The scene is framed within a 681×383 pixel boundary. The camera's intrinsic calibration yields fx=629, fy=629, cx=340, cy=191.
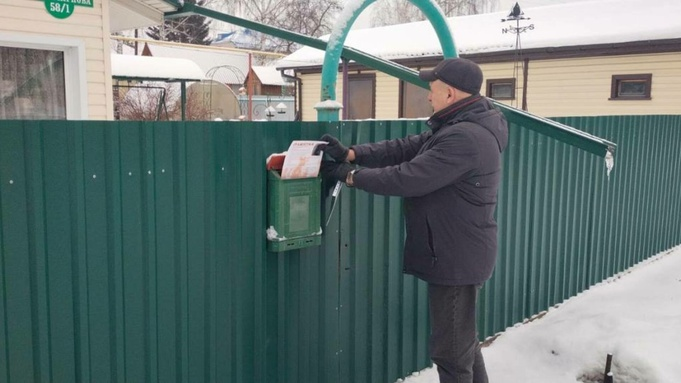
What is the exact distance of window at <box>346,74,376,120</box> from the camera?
61.0ft

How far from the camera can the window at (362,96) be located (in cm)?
1858

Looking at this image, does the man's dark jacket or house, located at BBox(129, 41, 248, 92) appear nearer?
the man's dark jacket

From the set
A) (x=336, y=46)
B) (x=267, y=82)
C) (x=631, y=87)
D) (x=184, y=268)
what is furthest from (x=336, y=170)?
(x=267, y=82)

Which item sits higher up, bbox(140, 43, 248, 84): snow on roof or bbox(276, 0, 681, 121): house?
bbox(140, 43, 248, 84): snow on roof

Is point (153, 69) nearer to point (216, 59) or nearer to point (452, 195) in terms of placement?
point (452, 195)

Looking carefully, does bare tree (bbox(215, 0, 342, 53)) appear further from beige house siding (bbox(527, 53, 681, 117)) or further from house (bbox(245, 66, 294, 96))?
beige house siding (bbox(527, 53, 681, 117))

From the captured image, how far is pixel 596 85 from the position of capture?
14.1 metres

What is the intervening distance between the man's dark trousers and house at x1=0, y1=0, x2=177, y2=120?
5.03 meters

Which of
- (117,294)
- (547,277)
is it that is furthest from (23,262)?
(547,277)

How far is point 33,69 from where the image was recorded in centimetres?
651

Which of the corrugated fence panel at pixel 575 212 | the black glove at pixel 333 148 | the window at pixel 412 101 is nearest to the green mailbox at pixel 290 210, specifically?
the black glove at pixel 333 148

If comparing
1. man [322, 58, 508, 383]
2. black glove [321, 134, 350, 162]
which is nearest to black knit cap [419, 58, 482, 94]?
man [322, 58, 508, 383]

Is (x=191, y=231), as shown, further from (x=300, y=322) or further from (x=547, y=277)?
(x=547, y=277)

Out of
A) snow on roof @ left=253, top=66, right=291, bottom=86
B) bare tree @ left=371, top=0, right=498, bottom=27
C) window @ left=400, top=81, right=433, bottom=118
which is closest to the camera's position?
window @ left=400, top=81, right=433, bottom=118
